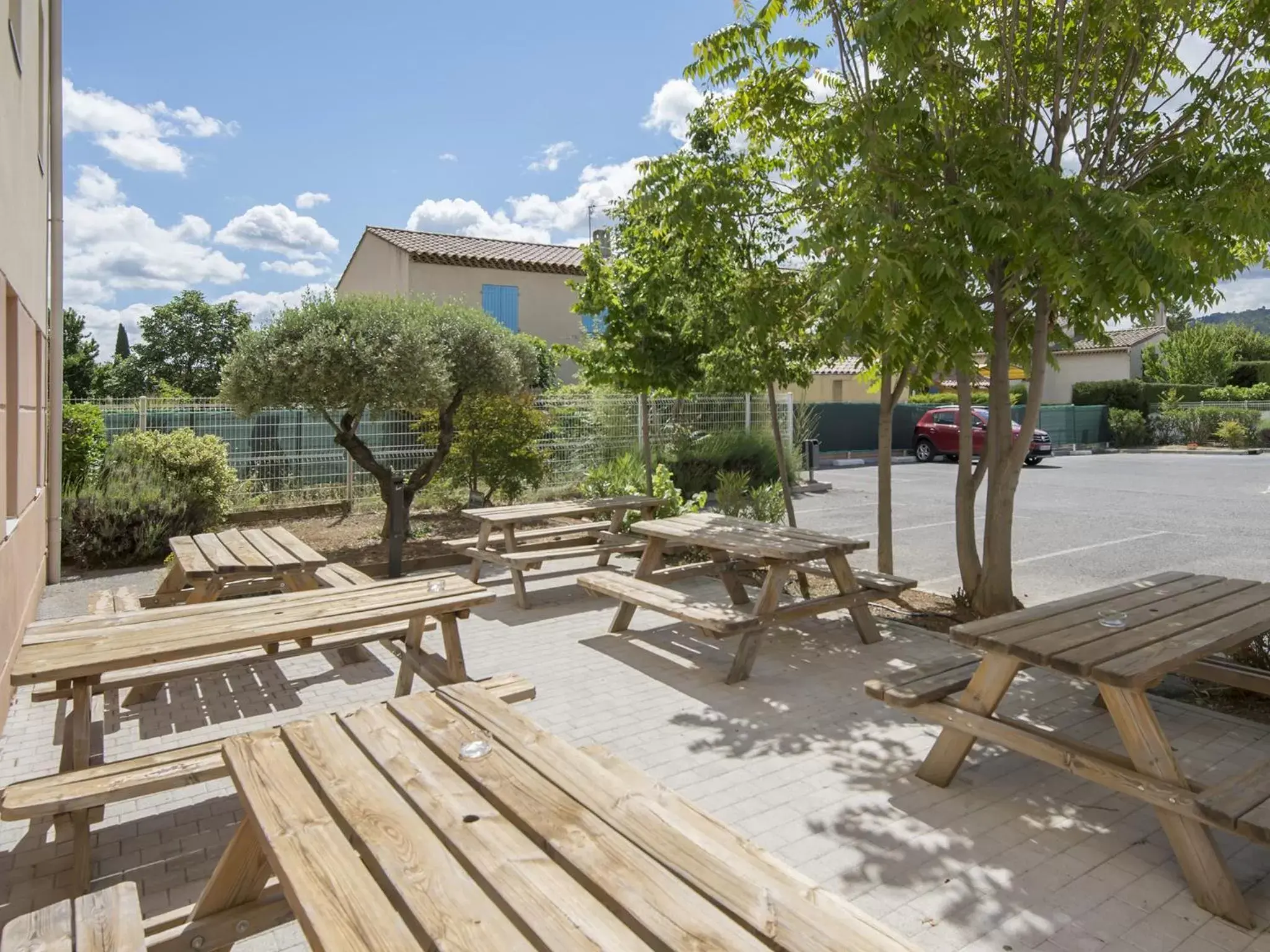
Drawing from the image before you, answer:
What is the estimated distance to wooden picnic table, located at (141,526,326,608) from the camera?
495cm

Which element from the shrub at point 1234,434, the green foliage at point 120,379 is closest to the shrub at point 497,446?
the shrub at point 1234,434

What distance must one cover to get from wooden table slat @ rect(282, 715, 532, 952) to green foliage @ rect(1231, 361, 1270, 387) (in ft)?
172

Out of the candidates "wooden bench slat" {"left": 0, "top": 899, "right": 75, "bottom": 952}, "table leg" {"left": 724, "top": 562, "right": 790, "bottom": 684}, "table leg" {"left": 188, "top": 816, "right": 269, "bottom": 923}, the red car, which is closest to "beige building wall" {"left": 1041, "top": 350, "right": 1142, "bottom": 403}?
the red car

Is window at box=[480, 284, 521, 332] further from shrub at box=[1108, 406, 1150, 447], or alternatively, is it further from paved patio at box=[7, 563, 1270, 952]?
shrub at box=[1108, 406, 1150, 447]

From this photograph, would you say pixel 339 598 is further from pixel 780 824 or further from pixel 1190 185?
pixel 1190 185

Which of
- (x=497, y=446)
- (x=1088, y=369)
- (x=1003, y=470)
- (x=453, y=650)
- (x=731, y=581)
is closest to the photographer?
(x=453, y=650)

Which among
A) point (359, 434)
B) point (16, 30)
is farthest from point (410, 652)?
point (359, 434)

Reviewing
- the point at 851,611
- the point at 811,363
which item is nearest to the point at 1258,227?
the point at 851,611

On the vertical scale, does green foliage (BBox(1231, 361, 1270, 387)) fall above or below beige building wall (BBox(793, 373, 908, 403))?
above

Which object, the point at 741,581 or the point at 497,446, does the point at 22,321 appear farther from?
the point at 497,446

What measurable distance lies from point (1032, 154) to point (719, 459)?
26.7 feet

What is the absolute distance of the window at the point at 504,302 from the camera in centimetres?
2341

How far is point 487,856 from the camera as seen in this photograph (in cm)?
168

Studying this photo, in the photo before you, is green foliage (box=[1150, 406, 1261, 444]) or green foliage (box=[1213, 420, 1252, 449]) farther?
green foliage (box=[1150, 406, 1261, 444])
